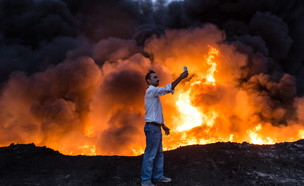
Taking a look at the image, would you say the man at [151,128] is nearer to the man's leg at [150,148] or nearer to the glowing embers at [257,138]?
the man's leg at [150,148]

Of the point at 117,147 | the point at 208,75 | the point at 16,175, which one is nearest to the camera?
the point at 16,175

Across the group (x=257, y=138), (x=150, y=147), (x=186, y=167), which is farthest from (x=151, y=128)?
(x=257, y=138)

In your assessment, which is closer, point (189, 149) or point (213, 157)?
point (213, 157)

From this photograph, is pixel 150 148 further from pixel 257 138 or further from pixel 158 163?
pixel 257 138

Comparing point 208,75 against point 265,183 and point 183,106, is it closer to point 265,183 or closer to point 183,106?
point 183,106

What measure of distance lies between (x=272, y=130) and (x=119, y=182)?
20417 mm

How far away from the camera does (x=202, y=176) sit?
24.8 feet

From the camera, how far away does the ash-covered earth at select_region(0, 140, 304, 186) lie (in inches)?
295

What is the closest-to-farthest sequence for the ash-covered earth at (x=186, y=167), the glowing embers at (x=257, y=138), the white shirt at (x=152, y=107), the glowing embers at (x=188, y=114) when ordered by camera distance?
the white shirt at (x=152, y=107)
the ash-covered earth at (x=186, y=167)
the glowing embers at (x=257, y=138)
the glowing embers at (x=188, y=114)

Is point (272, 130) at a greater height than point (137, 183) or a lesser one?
greater

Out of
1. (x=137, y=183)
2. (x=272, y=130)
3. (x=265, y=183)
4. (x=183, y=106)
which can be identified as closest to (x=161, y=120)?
(x=137, y=183)

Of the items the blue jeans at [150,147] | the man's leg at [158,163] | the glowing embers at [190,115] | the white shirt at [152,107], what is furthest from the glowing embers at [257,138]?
the white shirt at [152,107]

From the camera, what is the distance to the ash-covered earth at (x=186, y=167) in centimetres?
750

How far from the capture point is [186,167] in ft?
27.0
